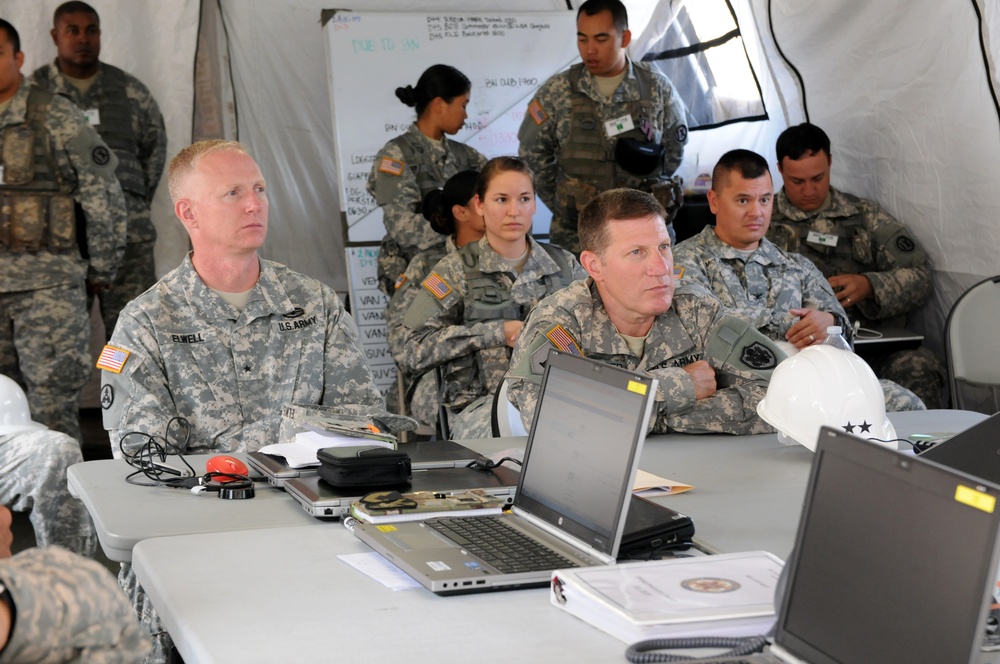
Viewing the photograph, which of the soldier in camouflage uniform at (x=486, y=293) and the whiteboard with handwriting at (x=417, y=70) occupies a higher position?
the whiteboard with handwriting at (x=417, y=70)

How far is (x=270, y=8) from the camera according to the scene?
20.0ft

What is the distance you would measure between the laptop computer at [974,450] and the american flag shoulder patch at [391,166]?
3.95 m

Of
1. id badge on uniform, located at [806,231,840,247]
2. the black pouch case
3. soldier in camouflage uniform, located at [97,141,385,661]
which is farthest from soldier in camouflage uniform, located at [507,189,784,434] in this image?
id badge on uniform, located at [806,231,840,247]

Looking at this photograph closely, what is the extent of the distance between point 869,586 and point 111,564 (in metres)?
3.30

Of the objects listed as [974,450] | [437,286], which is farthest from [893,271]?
[974,450]

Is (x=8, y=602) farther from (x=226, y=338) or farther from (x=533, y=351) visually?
(x=533, y=351)

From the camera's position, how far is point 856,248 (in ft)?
16.9

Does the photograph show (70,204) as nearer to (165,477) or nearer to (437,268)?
(437,268)

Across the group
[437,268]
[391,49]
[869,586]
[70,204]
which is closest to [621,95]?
[391,49]

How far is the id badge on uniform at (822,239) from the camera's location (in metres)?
5.13

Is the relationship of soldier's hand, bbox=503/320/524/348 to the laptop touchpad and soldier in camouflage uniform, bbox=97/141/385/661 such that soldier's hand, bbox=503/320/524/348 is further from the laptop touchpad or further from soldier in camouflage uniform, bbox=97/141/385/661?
the laptop touchpad

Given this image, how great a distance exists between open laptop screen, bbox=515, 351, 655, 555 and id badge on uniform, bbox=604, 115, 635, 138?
12.3ft

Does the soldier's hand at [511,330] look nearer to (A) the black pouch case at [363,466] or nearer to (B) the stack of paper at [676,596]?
(A) the black pouch case at [363,466]

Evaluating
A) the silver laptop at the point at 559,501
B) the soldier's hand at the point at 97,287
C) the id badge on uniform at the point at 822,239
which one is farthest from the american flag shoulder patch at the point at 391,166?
the silver laptop at the point at 559,501
